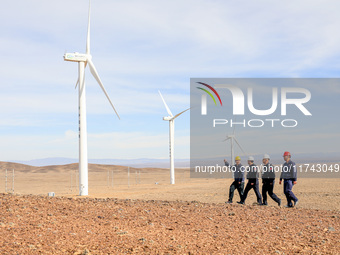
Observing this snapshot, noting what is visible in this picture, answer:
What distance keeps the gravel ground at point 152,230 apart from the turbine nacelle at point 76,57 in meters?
17.1

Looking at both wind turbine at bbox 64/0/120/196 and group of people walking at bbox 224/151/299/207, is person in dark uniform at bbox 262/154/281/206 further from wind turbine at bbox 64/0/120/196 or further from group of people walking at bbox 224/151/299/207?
wind turbine at bbox 64/0/120/196

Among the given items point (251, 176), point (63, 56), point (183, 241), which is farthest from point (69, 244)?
point (63, 56)

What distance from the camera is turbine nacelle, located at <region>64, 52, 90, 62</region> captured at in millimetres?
27250

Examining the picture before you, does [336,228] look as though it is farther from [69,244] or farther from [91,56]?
[91,56]

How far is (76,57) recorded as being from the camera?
27.5 metres

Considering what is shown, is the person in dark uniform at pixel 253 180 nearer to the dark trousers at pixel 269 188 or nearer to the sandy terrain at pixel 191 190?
the dark trousers at pixel 269 188

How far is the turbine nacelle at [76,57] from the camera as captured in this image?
89.4 ft

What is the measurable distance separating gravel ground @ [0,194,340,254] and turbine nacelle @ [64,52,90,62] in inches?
673

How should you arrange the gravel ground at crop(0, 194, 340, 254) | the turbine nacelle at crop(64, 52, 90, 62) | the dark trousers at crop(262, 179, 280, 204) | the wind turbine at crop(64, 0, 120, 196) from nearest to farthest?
the gravel ground at crop(0, 194, 340, 254), the dark trousers at crop(262, 179, 280, 204), the wind turbine at crop(64, 0, 120, 196), the turbine nacelle at crop(64, 52, 90, 62)

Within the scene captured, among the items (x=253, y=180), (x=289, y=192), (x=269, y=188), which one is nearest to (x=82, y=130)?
(x=253, y=180)

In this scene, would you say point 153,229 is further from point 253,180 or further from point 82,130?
point 82,130

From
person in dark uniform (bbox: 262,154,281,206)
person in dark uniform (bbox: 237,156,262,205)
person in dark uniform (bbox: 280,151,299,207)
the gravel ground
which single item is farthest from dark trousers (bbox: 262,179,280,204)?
the gravel ground

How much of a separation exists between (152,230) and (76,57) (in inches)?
809

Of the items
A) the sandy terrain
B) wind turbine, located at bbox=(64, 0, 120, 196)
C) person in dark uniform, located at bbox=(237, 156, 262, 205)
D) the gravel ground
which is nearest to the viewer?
the gravel ground
